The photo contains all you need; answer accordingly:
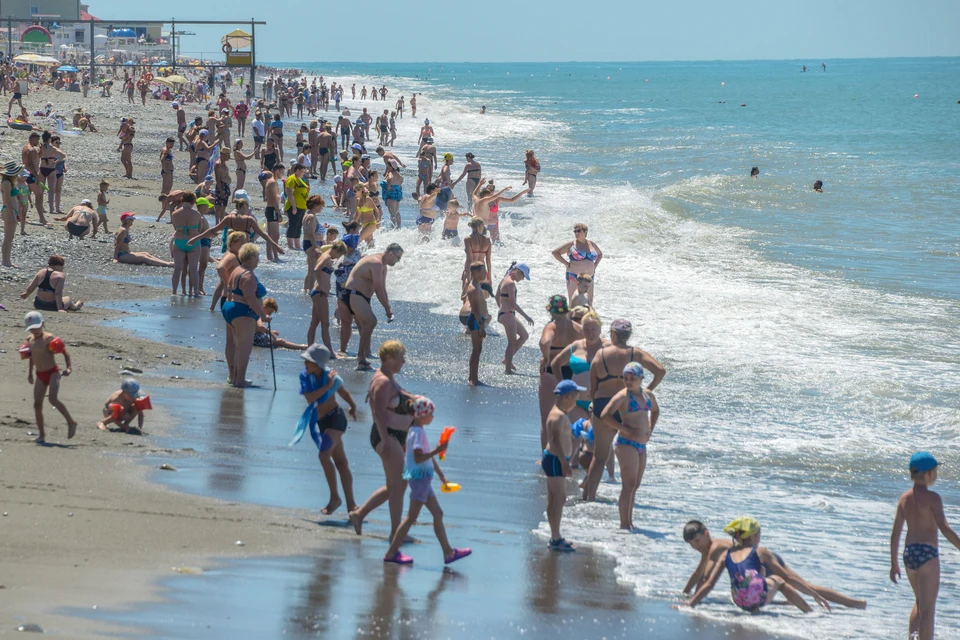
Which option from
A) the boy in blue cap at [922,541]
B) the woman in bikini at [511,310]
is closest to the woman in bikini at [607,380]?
the boy in blue cap at [922,541]

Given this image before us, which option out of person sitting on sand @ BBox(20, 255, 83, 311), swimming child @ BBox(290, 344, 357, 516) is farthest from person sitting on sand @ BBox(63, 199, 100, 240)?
swimming child @ BBox(290, 344, 357, 516)

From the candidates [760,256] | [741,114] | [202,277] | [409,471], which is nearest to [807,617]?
[409,471]

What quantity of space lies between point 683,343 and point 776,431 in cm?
334

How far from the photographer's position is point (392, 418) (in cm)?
661

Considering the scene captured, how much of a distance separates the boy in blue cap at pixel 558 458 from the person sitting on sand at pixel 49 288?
23.5 feet

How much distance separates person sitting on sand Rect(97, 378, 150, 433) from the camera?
8.56 m

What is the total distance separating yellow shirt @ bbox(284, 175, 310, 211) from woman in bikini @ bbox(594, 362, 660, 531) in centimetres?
1211

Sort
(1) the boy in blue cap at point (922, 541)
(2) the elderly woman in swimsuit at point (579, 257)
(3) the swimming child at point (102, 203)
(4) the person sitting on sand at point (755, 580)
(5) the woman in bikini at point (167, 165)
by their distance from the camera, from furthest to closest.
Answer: (5) the woman in bikini at point (167, 165) < (3) the swimming child at point (102, 203) < (2) the elderly woman in swimsuit at point (579, 257) < (4) the person sitting on sand at point (755, 580) < (1) the boy in blue cap at point (922, 541)

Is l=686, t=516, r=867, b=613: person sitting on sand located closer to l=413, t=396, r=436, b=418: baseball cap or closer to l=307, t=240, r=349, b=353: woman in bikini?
l=413, t=396, r=436, b=418: baseball cap

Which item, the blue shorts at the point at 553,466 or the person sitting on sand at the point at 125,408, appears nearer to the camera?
the blue shorts at the point at 553,466

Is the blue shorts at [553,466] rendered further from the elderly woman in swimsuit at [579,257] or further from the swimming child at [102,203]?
the swimming child at [102,203]

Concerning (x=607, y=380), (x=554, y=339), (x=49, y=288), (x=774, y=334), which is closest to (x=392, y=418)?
(x=607, y=380)

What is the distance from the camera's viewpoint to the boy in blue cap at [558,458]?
6863 millimetres

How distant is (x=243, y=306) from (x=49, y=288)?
348 cm
